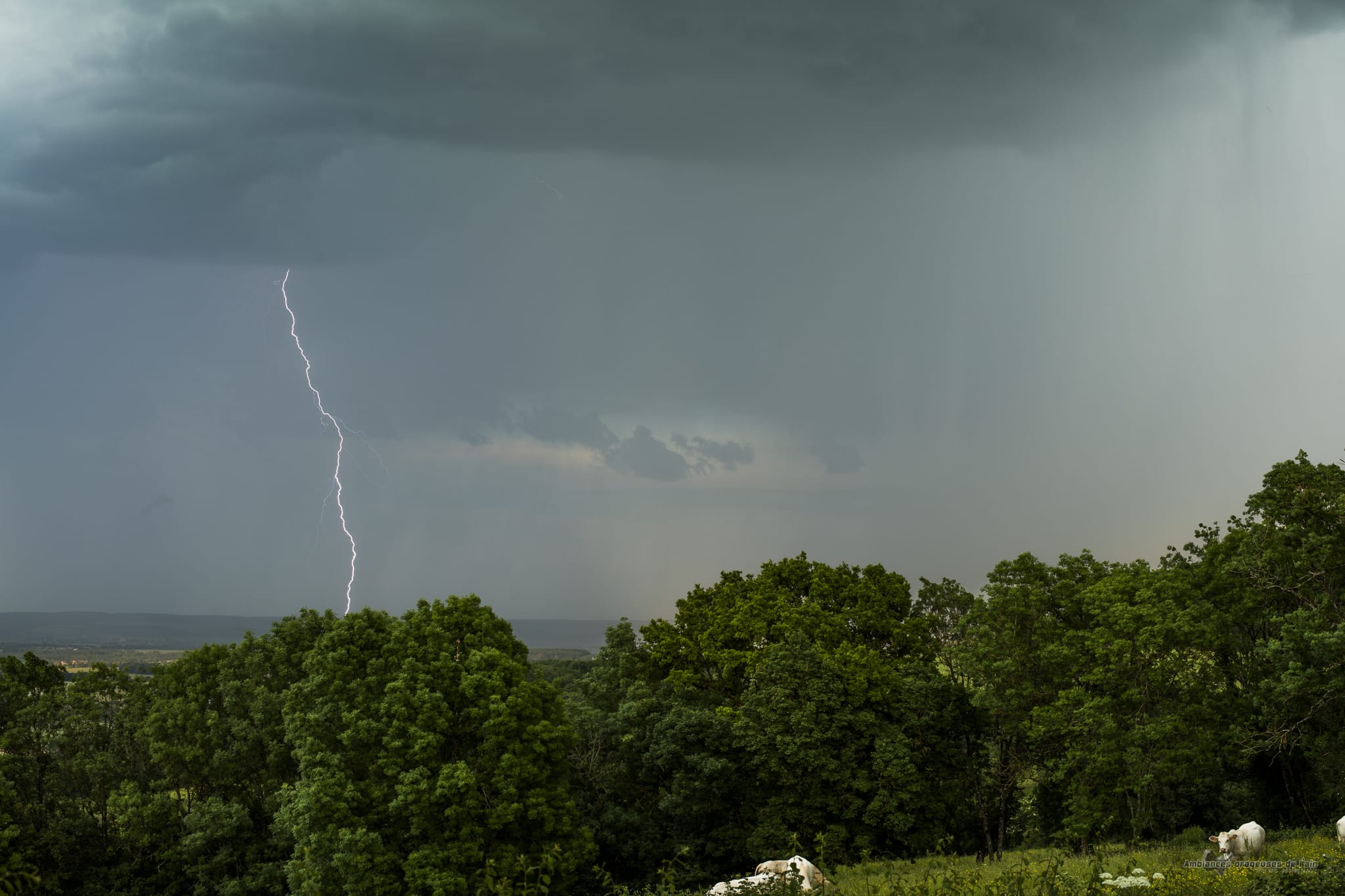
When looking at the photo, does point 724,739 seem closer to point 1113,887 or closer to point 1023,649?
point 1023,649

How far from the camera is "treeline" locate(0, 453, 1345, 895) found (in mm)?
34406

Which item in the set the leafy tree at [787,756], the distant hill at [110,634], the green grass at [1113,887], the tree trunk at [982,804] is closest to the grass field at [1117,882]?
the green grass at [1113,887]

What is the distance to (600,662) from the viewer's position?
177 ft

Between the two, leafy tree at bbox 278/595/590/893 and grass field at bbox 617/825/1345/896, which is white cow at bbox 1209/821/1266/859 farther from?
leafy tree at bbox 278/595/590/893

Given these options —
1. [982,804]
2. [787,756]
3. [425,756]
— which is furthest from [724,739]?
[425,756]

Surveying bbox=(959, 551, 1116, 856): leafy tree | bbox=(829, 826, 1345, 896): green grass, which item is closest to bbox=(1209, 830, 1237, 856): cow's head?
bbox=(829, 826, 1345, 896): green grass

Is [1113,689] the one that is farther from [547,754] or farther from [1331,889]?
[1331,889]

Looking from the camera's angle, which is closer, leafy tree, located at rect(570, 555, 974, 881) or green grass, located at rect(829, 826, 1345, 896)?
green grass, located at rect(829, 826, 1345, 896)

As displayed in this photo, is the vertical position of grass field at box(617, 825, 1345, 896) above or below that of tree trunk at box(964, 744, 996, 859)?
above

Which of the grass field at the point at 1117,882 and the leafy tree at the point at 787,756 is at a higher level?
the grass field at the point at 1117,882

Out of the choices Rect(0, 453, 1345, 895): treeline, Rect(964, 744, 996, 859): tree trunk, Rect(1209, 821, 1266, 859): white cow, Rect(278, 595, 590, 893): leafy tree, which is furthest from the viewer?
Rect(964, 744, 996, 859): tree trunk

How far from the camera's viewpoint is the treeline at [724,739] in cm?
3441

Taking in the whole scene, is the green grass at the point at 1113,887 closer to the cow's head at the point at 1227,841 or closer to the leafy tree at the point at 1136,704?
the cow's head at the point at 1227,841

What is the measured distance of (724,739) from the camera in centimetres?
4338
